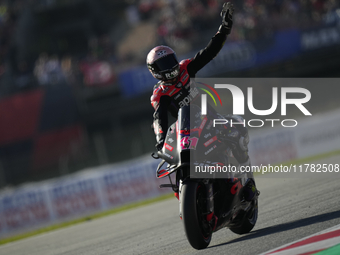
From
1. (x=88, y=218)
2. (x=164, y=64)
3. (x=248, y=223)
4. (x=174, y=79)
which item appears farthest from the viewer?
(x=88, y=218)

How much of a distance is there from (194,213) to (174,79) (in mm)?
1535

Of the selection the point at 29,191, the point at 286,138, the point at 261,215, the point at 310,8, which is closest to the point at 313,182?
the point at 261,215

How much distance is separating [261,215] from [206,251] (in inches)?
77.0

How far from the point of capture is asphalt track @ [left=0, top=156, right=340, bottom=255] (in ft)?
15.8

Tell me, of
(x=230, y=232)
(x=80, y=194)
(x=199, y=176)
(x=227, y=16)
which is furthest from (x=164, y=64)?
(x=80, y=194)

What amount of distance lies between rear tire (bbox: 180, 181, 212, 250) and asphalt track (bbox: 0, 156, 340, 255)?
239 mm

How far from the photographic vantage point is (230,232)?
19.4ft

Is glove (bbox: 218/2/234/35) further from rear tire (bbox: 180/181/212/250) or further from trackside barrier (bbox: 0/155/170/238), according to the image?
trackside barrier (bbox: 0/155/170/238)

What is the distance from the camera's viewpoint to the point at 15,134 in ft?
57.1

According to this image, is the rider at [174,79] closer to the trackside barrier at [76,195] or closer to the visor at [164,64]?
the visor at [164,64]

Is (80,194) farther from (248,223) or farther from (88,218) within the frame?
(248,223)

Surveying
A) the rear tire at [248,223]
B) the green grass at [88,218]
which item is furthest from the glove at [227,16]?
the green grass at [88,218]

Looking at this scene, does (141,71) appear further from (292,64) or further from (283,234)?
(283,234)

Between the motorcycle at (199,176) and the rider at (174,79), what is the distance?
0.20 metres
